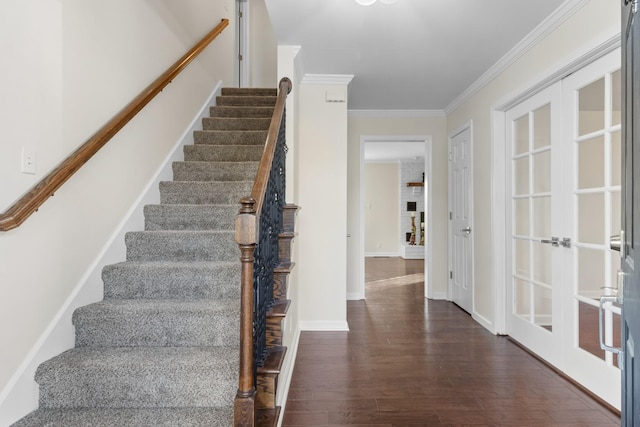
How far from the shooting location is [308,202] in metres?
3.52

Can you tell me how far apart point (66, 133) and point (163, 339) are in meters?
1.19

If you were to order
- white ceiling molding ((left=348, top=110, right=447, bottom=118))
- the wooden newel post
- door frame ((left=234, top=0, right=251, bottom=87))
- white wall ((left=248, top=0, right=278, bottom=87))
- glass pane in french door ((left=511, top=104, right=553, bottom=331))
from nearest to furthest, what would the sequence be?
1. the wooden newel post
2. glass pane in french door ((left=511, top=104, right=553, bottom=331))
3. white ceiling molding ((left=348, top=110, right=447, bottom=118))
4. door frame ((left=234, top=0, right=251, bottom=87))
5. white wall ((left=248, top=0, right=278, bottom=87))

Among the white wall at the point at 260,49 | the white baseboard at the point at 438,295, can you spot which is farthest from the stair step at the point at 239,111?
the white baseboard at the point at 438,295

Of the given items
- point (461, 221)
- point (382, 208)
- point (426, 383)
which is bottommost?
point (426, 383)

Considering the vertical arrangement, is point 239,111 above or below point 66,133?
above

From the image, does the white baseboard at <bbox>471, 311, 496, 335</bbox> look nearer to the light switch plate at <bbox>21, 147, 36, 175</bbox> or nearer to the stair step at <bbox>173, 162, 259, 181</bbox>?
the stair step at <bbox>173, 162, 259, 181</bbox>

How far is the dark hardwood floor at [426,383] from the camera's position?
202cm

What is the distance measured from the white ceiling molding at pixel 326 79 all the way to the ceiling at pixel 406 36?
0.19 ft

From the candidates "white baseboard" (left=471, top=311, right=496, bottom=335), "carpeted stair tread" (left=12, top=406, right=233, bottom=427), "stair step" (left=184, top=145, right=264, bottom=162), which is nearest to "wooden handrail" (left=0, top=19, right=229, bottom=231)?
"stair step" (left=184, top=145, right=264, bottom=162)

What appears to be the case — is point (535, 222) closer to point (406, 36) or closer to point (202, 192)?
point (406, 36)

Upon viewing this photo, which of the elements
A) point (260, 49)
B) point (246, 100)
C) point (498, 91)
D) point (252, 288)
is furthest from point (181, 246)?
point (260, 49)

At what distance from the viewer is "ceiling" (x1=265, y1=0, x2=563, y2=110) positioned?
238 centimetres

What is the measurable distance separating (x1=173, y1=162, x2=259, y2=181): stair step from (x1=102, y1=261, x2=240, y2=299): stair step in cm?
114

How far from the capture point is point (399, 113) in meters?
4.83
